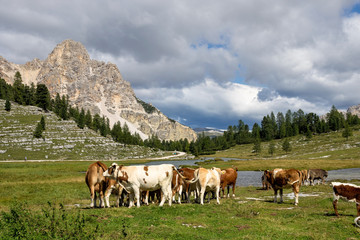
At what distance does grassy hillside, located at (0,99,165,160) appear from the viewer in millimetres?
111750

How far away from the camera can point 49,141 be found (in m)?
124

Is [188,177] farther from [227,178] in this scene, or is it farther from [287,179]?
[287,179]

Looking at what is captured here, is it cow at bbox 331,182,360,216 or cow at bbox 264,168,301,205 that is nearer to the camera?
cow at bbox 331,182,360,216

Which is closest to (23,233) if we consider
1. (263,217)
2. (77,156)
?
(263,217)

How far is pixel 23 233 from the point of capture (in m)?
9.26

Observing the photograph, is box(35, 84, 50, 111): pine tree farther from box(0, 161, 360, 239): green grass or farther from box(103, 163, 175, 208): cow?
box(0, 161, 360, 239): green grass

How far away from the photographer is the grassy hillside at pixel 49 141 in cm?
11175

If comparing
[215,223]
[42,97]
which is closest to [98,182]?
[215,223]

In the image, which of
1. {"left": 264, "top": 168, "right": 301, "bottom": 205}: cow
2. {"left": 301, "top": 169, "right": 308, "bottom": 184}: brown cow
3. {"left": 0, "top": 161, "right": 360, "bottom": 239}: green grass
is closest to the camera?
{"left": 0, "top": 161, "right": 360, "bottom": 239}: green grass

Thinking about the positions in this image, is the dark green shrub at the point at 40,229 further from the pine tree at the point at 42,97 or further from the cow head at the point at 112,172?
the pine tree at the point at 42,97

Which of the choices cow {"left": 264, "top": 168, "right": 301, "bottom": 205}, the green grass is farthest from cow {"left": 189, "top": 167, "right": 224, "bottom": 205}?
cow {"left": 264, "top": 168, "right": 301, "bottom": 205}

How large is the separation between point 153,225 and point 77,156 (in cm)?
11924

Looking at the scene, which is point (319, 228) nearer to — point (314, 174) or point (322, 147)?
point (314, 174)

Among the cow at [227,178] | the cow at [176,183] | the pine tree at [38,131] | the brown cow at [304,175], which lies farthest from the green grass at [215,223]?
the pine tree at [38,131]
